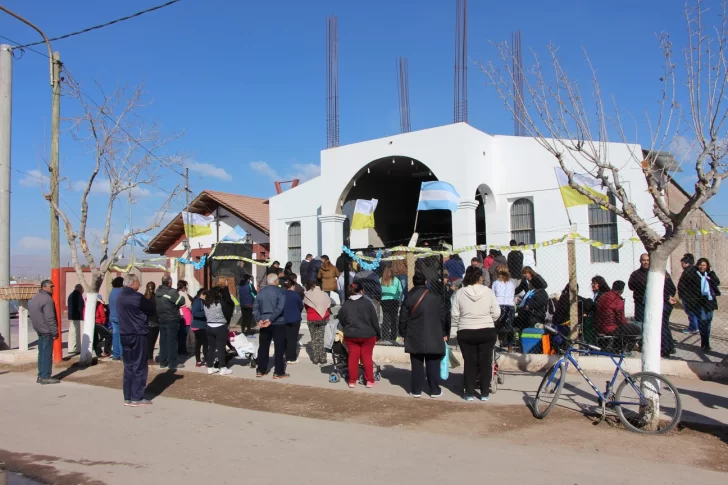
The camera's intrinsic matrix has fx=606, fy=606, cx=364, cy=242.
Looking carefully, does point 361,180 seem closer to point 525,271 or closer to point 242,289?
point 242,289

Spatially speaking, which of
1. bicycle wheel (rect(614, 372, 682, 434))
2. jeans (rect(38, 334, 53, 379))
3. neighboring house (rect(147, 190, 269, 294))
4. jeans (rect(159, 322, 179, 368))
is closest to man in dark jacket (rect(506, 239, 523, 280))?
bicycle wheel (rect(614, 372, 682, 434))

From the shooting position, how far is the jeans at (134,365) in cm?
862

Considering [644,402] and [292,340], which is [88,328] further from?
[644,402]

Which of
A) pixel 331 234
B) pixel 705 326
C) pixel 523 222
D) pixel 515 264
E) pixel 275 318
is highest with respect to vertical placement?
pixel 523 222

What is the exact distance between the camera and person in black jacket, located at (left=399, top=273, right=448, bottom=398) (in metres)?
8.30

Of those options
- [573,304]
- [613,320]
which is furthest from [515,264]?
[613,320]

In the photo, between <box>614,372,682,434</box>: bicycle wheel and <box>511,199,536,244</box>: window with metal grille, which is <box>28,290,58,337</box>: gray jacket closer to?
<box>614,372,682,434</box>: bicycle wheel

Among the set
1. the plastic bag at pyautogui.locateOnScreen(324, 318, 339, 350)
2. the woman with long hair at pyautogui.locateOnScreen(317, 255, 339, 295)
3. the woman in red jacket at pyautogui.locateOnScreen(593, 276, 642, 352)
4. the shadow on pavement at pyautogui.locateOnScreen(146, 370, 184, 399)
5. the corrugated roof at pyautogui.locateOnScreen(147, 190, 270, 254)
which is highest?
the corrugated roof at pyautogui.locateOnScreen(147, 190, 270, 254)

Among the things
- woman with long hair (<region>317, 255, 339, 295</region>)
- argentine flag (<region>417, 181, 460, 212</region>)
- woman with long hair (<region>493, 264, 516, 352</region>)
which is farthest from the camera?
woman with long hair (<region>317, 255, 339, 295</region>)

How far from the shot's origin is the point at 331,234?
19.9 m

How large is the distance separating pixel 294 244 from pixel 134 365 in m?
14.4

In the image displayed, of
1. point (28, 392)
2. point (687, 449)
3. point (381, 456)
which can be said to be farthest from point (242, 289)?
point (687, 449)

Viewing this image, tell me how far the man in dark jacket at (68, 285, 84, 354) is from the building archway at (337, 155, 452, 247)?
899 cm

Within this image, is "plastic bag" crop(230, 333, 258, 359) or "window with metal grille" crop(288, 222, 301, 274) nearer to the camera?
"plastic bag" crop(230, 333, 258, 359)
